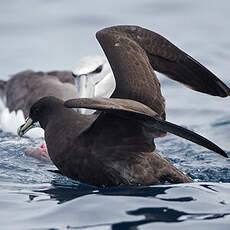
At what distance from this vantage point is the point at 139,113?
636cm

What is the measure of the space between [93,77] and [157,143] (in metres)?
1.45

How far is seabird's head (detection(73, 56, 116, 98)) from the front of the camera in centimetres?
1068

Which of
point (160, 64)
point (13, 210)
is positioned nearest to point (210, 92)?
point (160, 64)

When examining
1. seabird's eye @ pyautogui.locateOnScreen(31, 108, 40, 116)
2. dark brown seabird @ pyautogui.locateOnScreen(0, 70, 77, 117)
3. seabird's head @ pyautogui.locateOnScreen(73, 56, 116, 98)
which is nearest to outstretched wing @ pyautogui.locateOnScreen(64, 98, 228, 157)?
seabird's eye @ pyautogui.locateOnScreen(31, 108, 40, 116)

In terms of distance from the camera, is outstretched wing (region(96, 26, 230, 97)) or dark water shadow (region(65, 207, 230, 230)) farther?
outstretched wing (region(96, 26, 230, 97))

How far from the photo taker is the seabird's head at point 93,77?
10680 millimetres

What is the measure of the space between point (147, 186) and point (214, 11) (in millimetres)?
9000

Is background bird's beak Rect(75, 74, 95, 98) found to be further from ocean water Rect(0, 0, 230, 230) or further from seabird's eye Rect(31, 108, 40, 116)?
seabird's eye Rect(31, 108, 40, 116)

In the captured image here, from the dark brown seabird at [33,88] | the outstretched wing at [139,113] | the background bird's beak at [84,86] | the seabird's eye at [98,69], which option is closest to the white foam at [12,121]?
the dark brown seabird at [33,88]

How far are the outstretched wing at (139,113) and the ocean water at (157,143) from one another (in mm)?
503

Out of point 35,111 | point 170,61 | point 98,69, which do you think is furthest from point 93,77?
point 35,111

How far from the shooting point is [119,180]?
7.09 m

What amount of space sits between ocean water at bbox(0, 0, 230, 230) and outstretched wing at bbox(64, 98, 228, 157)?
1.65ft

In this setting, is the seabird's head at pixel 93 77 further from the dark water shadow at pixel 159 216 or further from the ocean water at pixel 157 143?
the dark water shadow at pixel 159 216
